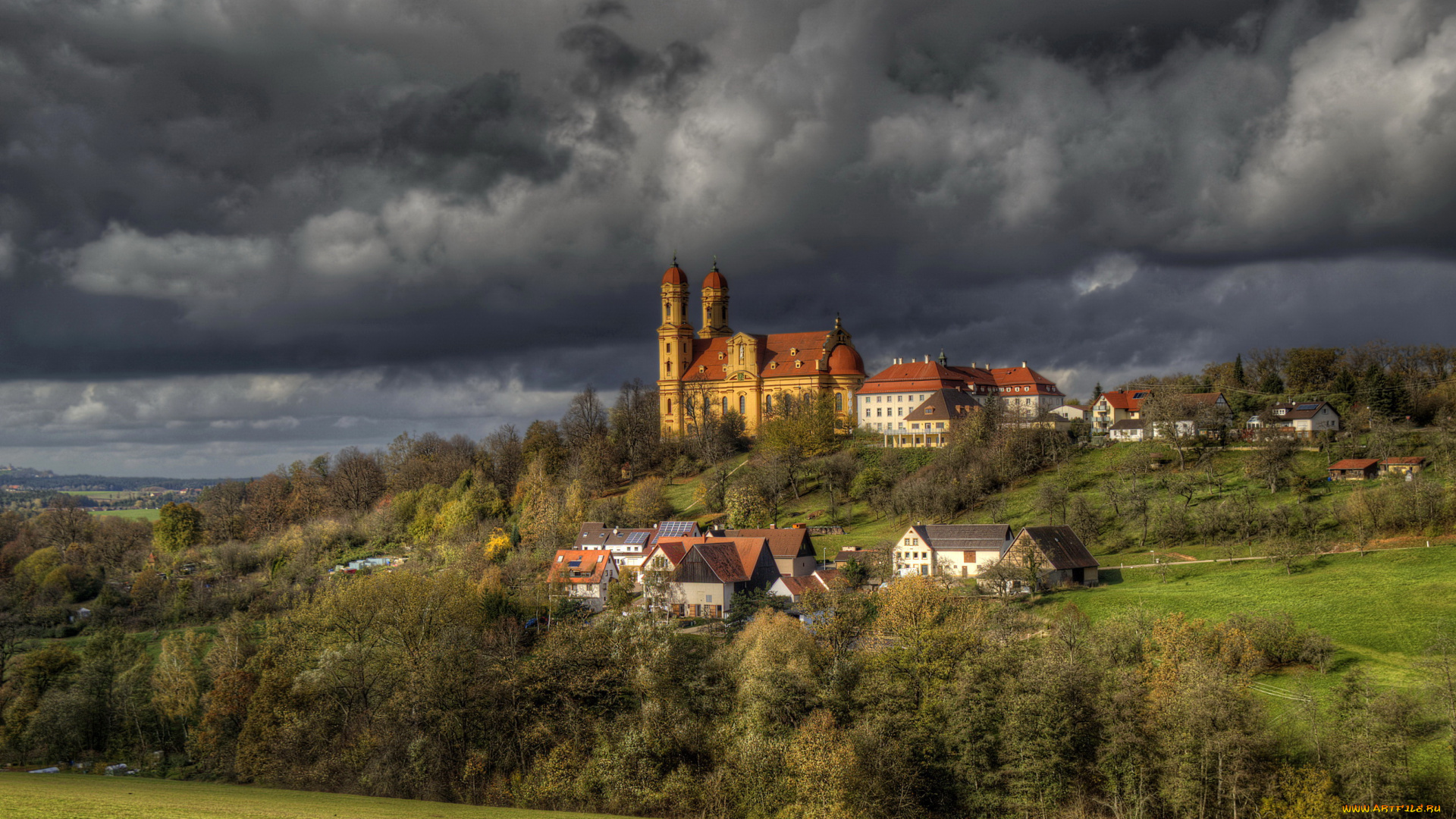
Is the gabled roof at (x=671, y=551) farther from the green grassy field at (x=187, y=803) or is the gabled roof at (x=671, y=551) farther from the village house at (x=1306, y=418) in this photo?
the village house at (x=1306, y=418)

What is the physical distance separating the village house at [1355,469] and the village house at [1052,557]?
68.4ft

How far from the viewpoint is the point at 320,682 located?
4388 cm

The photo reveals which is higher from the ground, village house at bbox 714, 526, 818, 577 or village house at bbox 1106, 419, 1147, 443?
village house at bbox 1106, 419, 1147, 443

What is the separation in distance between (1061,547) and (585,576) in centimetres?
3114

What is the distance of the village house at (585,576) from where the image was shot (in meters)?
62.2

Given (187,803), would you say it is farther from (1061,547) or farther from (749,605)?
(1061,547)

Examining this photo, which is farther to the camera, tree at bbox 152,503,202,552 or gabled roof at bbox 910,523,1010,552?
tree at bbox 152,503,202,552

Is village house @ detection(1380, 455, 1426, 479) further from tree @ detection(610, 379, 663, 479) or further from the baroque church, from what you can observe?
tree @ detection(610, 379, 663, 479)

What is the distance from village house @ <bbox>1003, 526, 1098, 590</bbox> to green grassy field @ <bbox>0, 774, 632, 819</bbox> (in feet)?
94.8

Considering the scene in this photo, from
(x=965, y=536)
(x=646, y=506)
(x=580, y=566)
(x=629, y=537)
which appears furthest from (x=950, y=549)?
(x=646, y=506)

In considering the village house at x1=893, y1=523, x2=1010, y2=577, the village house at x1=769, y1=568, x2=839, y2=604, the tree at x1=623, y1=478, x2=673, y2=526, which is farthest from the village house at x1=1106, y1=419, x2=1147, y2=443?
the tree at x1=623, y1=478, x2=673, y2=526

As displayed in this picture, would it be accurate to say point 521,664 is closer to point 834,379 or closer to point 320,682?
point 320,682

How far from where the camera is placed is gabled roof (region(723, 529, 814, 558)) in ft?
208

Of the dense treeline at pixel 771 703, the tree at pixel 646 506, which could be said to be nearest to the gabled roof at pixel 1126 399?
the dense treeline at pixel 771 703
